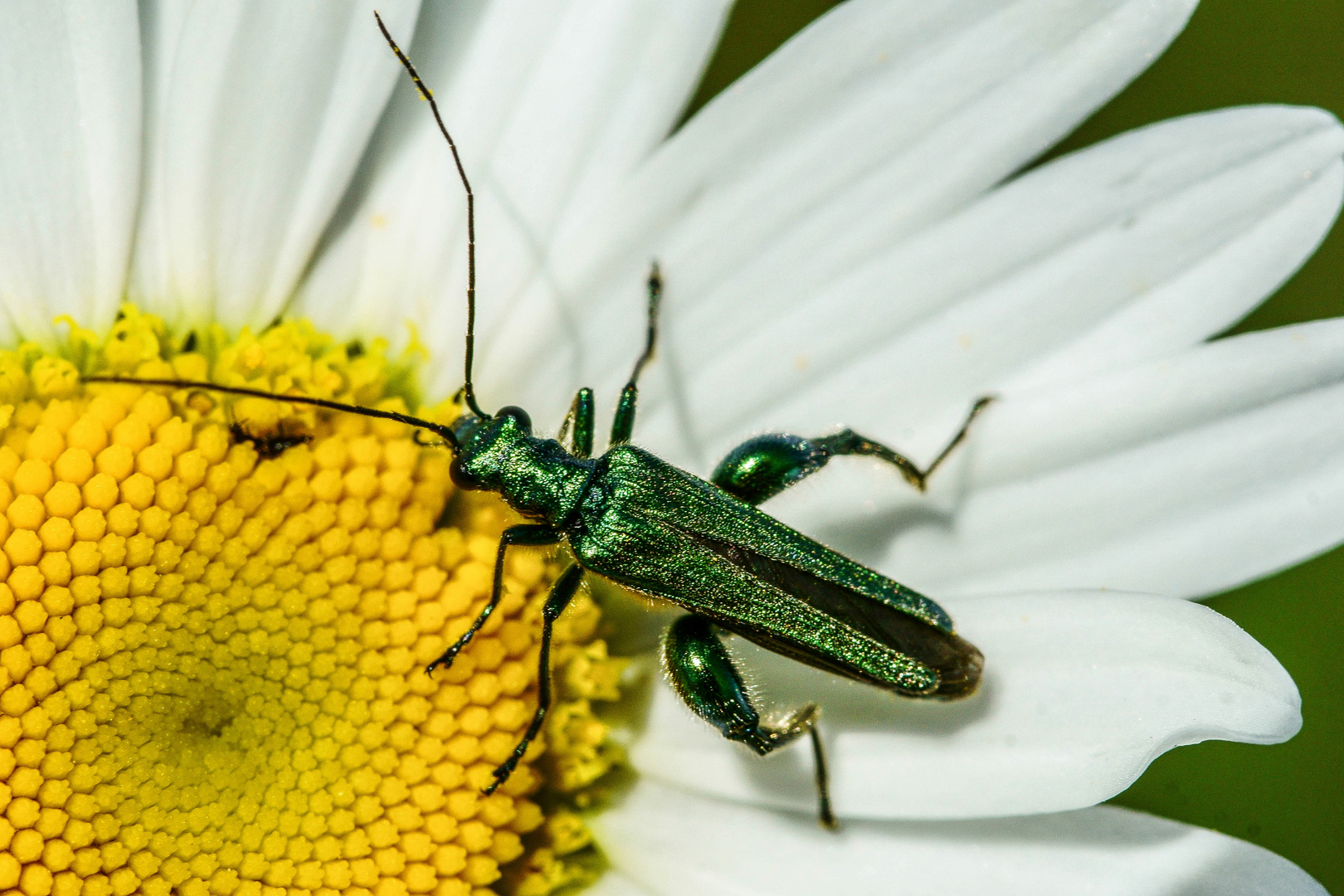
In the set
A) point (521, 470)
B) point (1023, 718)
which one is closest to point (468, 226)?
point (521, 470)

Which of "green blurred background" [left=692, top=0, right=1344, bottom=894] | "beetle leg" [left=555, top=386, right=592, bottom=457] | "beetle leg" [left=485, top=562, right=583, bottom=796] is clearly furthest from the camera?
"green blurred background" [left=692, top=0, right=1344, bottom=894]

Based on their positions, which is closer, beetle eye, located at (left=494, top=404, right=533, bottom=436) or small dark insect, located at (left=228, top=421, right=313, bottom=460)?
small dark insect, located at (left=228, top=421, right=313, bottom=460)

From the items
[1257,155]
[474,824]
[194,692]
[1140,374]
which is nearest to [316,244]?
[194,692]

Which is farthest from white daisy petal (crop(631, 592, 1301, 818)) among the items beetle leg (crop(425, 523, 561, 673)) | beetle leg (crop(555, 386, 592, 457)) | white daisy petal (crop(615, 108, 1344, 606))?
beetle leg (crop(555, 386, 592, 457))

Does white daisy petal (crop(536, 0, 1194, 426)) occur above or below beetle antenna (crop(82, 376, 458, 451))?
above

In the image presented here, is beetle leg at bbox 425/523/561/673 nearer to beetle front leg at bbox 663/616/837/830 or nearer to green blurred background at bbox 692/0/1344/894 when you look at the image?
beetle front leg at bbox 663/616/837/830

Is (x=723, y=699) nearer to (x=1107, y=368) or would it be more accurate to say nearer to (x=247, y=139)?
(x=1107, y=368)
